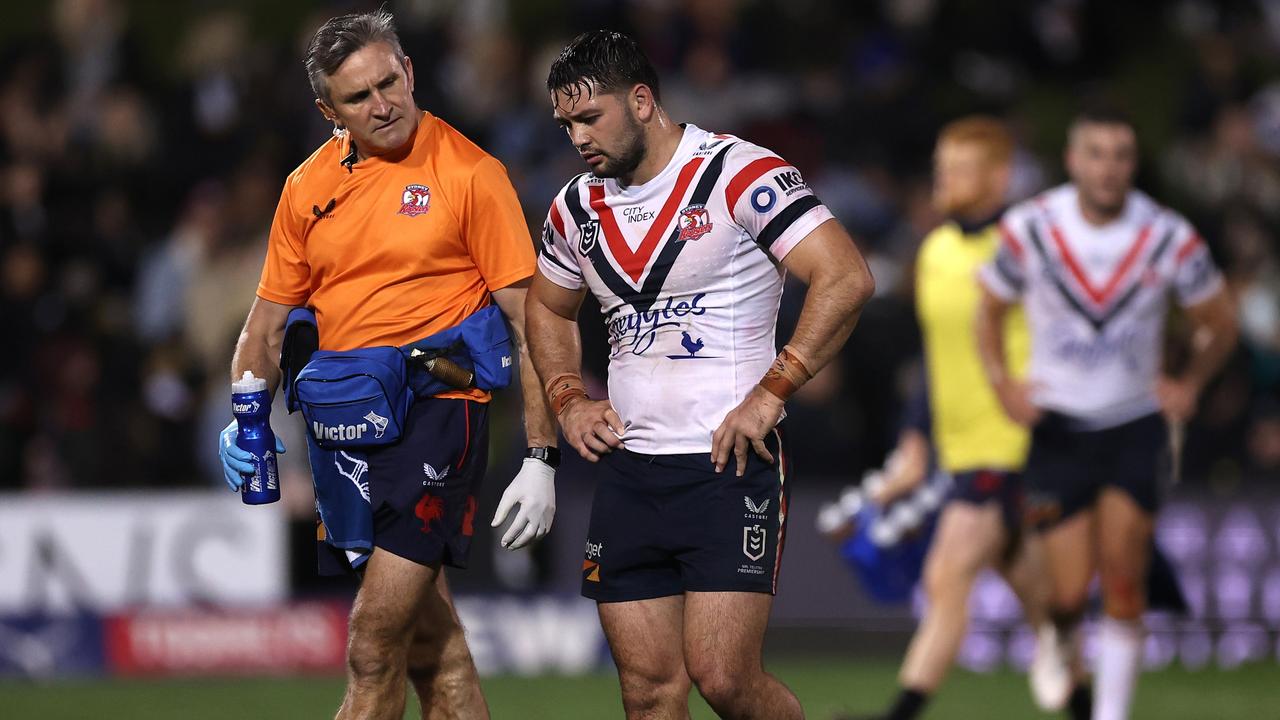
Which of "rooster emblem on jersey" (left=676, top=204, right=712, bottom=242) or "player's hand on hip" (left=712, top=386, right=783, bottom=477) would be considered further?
"rooster emblem on jersey" (left=676, top=204, right=712, bottom=242)

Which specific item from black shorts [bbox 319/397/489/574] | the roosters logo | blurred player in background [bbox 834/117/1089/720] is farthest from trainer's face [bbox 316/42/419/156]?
blurred player in background [bbox 834/117/1089/720]

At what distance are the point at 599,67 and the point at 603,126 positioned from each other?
0.18 metres

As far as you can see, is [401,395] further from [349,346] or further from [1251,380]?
[1251,380]

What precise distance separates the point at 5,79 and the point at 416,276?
32.4 feet

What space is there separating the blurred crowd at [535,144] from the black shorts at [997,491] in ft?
11.2

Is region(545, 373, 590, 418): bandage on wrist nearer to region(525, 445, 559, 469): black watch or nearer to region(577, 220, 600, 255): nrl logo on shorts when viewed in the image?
region(525, 445, 559, 469): black watch

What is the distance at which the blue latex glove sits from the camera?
6367mm

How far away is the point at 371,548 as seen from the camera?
633cm

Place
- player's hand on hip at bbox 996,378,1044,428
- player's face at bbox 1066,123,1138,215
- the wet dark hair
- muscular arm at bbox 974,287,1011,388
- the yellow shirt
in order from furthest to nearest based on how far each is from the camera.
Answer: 1. the yellow shirt
2. muscular arm at bbox 974,287,1011,388
3. player's hand on hip at bbox 996,378,1044,428
4. player's face at bbox 1066,123,1138,215
5. the wet dark hair

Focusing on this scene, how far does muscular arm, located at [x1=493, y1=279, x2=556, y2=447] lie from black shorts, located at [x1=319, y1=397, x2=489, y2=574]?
23cm

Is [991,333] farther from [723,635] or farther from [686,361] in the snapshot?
[723,635]

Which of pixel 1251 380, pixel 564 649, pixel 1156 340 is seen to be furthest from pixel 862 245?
pixel 1156 340

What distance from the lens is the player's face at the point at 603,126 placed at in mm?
5871

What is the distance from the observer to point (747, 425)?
581 centimetres
